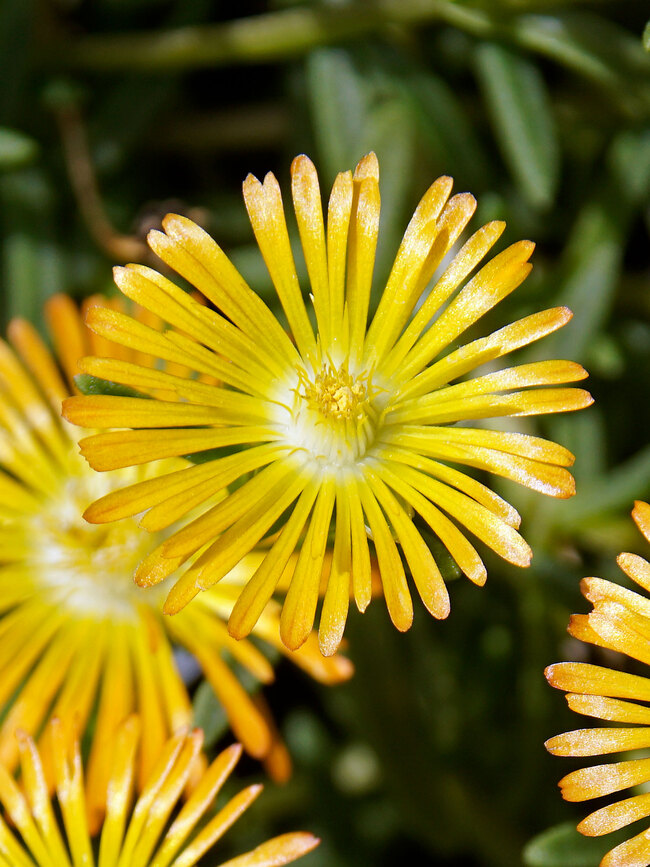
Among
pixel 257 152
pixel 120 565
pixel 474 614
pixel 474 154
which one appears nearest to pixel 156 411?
pixel 120 565

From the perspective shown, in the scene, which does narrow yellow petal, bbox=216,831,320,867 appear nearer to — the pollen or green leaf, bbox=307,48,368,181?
the pollen

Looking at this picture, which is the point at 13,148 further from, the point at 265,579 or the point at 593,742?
the point at 593,742

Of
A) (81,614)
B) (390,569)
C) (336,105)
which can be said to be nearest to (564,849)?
(390,569)

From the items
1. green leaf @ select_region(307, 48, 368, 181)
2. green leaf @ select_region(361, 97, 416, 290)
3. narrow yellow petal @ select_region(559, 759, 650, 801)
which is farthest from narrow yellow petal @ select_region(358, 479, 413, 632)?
green leaf @ select_region(307, 48, 368, 181)

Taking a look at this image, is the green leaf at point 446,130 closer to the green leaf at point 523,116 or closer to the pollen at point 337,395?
the green leaf at point 523,116

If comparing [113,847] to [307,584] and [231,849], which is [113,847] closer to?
[307,584]

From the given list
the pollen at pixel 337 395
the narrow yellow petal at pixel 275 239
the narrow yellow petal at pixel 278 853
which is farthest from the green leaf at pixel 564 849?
the narrow yellow petal at pixel 275 239
